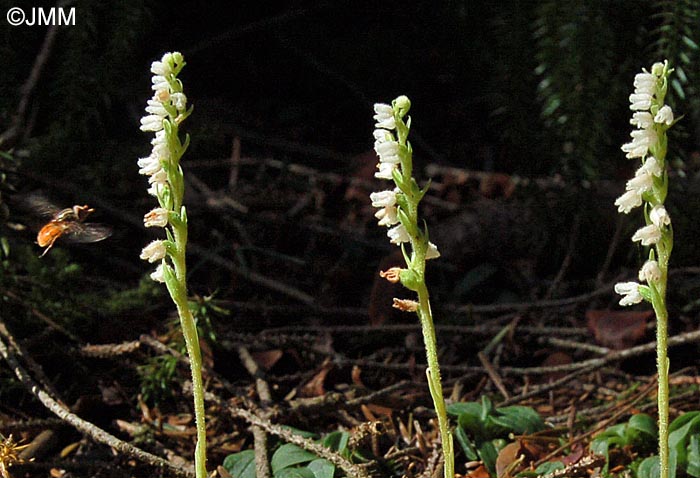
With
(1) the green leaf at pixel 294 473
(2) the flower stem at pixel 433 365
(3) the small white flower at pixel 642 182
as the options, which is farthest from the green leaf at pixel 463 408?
(3) the small white flower at pixel 642 182

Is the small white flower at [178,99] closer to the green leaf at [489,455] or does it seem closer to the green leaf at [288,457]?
the green leaf at [288,457]

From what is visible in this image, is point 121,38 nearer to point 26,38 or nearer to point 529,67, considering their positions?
point 26,38

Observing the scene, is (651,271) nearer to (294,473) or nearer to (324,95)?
(294,473)

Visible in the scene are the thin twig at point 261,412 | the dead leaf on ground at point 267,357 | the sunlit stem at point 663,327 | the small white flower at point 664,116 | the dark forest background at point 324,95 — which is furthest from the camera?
the dark forest background at point 324,95

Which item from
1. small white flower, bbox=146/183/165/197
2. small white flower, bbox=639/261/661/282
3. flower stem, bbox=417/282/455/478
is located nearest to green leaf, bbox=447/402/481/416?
flower stem, bbox=417/282/455/478

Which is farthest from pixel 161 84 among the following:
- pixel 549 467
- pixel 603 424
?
pixel 603 424

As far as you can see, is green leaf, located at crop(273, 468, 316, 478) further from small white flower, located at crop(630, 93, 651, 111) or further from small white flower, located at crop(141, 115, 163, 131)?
small white flower, located at crop(630, 93, 651, 111)
